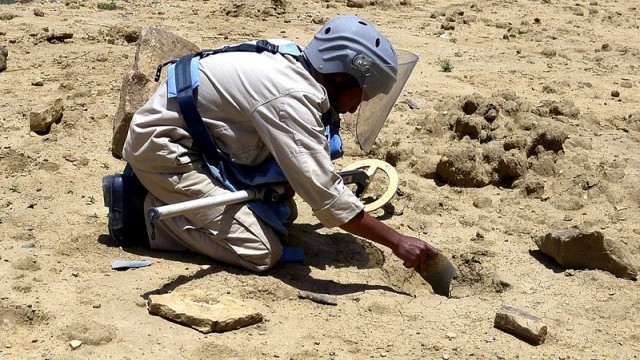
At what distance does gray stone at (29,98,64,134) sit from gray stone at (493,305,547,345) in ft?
9.90

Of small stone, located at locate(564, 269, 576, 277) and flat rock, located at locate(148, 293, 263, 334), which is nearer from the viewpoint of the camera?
flat rock, located at locate(148, 293, 263, 334)

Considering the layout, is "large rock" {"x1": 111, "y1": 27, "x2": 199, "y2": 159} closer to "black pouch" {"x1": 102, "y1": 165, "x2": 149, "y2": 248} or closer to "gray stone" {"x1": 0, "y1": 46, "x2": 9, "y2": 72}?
"black pouch" {"x1": 102, "y1": 165, "x2": 149, "y2": 248}

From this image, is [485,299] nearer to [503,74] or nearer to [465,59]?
[503,74]

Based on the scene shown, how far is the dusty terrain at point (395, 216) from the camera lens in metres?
3.47

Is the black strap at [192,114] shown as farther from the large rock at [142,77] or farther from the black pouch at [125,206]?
the large rock at [142,77]

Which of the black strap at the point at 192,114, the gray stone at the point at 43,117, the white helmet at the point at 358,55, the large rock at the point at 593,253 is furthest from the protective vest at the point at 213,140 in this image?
the gray stone at the point at 43,117

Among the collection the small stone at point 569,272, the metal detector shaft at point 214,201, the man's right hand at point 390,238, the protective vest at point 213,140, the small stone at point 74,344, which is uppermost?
the protective vest at point 213,140

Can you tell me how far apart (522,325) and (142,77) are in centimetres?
265

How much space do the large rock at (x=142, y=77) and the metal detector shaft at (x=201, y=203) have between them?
1338 mm

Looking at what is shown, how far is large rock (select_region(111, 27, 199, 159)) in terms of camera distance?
5.14 m

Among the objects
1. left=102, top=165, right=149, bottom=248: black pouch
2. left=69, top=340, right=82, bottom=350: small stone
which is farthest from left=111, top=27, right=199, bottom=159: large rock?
left=69, top=340, right=82, bottom=350: small stone

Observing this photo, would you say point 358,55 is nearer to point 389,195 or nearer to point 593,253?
point 389,195

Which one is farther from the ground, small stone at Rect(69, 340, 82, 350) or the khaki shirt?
the khaki shirt

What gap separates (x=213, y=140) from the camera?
3.99 m
